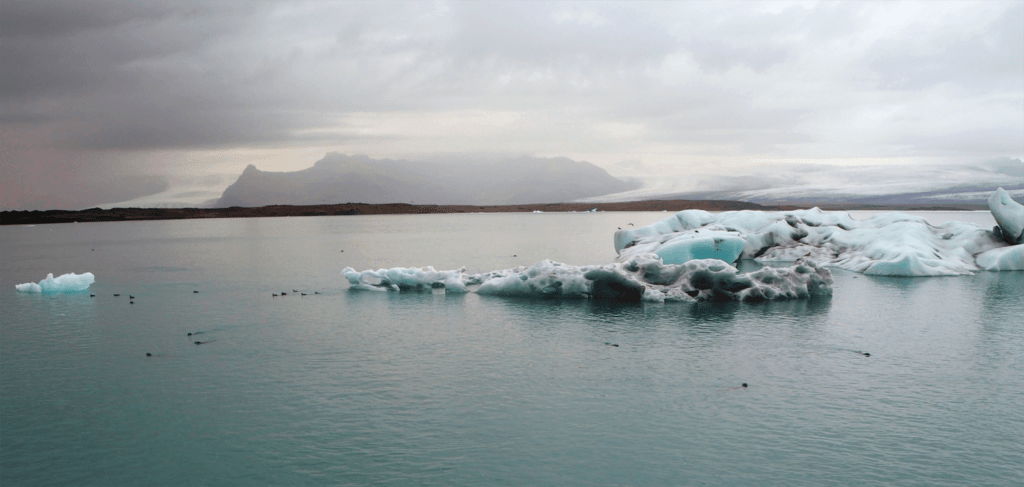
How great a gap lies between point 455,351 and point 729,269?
523 inches

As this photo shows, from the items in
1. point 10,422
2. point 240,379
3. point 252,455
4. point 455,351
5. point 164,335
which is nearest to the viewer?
point 252,455

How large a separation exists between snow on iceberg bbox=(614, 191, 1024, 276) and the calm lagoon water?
9965 mm

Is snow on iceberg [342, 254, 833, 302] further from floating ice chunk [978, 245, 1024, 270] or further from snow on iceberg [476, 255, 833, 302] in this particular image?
floating ice chunk [978, 245, 1024, 270]

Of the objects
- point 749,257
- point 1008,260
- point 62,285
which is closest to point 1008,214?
point 1008,260

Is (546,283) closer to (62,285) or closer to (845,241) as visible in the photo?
(62,285)

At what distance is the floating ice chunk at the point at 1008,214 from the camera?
38750 mm

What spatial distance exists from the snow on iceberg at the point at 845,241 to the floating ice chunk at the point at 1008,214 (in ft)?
0.15

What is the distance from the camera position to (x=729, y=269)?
2658 cm

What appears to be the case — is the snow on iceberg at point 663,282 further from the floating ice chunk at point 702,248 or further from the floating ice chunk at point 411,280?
the floating ice chunk at point 702,248

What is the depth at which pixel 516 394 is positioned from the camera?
14039 millimetres

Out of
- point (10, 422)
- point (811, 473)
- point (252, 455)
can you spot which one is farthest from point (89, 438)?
point (811, 473)

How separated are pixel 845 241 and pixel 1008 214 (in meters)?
8.62

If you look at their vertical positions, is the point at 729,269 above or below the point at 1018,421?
above

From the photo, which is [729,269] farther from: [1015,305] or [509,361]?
[509,361]
